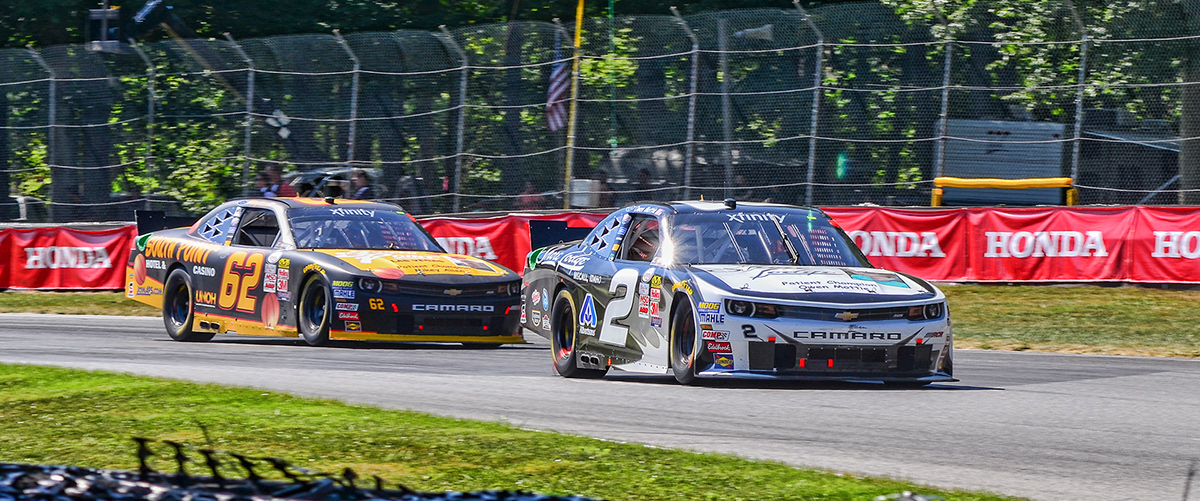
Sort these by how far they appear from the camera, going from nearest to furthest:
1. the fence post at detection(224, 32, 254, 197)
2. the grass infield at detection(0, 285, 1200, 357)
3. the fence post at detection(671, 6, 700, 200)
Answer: the grass infield at detection(0, 285, 1200, 357)
the fence post at detection(671, 6, 700, 200)
the fence post at detection(224, 32, 254, 197)

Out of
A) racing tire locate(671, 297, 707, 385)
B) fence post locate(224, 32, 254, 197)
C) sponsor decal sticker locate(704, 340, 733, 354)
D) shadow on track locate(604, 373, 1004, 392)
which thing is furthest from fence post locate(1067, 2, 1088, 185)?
fence post locate(224, 32, 254, 197)

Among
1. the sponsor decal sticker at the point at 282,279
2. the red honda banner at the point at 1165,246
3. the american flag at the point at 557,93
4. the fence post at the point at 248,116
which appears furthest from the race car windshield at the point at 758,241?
the fence post at the point at 248,116

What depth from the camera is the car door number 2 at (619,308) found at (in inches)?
398

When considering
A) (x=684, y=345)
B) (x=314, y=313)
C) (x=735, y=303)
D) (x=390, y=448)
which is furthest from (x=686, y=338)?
(x=314, y=313)

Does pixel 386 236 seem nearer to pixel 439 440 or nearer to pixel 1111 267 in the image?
pixel 439 440

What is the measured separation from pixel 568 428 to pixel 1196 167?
14398 mm

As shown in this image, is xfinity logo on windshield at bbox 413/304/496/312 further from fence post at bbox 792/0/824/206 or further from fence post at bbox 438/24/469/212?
fence post at bbox 438/24/469/212

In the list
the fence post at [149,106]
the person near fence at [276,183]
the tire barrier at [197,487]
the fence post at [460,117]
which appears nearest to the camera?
the tire barrier at [197,487]

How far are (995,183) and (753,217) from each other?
11.7 meters

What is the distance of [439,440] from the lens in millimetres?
6703

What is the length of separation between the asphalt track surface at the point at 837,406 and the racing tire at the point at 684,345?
0.14 m

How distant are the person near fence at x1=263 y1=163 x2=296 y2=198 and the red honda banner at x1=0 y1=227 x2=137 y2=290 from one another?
91.9 inches

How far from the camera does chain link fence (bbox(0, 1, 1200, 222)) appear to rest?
20.3m

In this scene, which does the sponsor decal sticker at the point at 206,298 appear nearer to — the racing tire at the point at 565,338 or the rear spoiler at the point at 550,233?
the rear spoiler at the point at 550,233
